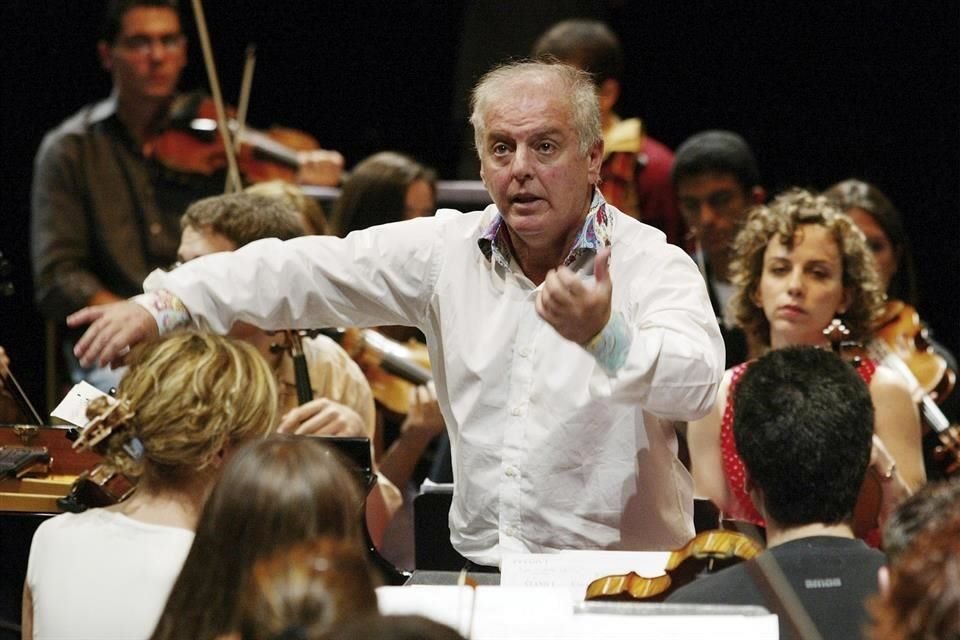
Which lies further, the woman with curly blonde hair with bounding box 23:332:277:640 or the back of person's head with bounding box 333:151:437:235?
the back of person's head with bounding box 333:151:437:235

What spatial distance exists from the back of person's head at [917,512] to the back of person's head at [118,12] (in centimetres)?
409

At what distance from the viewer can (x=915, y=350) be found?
13.2ft

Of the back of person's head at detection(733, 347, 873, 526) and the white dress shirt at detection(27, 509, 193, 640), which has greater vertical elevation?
the back of person's head at detection(733, 347, 873, 526)

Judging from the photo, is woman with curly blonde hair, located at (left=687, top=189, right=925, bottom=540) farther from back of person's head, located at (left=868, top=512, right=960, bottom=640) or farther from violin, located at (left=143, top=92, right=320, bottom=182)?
violin, located at (left=143, top=92, right=320, bottom=182)

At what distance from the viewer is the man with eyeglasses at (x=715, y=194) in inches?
185

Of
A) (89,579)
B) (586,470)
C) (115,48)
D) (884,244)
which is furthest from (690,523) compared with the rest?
(115,48)

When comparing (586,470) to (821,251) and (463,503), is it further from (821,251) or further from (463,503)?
(821,251)

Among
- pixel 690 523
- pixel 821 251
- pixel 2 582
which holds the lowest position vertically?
pixel 2 582

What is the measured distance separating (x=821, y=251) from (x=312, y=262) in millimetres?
1480

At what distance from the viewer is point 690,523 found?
114 inches

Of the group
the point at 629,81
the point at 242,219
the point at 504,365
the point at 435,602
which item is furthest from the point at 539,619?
the point at 629,81

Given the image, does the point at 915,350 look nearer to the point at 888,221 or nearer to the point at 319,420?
the point at 888,221

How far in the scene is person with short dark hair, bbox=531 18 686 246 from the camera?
16.7 feet

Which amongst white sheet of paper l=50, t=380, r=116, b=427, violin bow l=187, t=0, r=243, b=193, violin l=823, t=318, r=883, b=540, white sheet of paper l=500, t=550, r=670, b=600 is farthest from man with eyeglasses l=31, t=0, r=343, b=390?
white sheet of paper l=500, t=550, r=670, b=600
